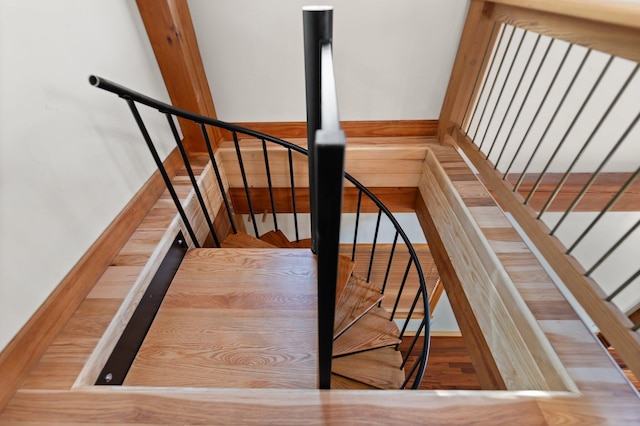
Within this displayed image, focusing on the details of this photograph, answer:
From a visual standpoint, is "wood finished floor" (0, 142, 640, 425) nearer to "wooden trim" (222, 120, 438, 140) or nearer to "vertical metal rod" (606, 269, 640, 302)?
"vertical metal rod" (606, 269, 640, 302)

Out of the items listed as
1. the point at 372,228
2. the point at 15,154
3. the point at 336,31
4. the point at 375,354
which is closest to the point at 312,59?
the point at 15,154

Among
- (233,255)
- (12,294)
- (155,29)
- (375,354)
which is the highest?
(155,29)

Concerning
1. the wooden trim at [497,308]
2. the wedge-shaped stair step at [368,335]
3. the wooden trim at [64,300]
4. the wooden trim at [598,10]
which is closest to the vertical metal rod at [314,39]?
the wooden trim at [598,10]

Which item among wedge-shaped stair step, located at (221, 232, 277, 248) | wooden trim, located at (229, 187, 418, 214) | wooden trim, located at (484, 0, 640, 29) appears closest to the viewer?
wooden trim, located at (484, 0, 640, 29)

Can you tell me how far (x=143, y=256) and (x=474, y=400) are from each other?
1552 millimetres

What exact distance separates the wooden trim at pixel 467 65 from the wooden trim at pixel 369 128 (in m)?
0.14

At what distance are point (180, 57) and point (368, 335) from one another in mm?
2201

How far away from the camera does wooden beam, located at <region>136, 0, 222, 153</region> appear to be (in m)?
1.65

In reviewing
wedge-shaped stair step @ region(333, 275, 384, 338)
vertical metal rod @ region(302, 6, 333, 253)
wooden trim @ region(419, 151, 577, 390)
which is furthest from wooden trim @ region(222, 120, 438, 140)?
vertical metal rod @ region(302, 6, 333, 253)

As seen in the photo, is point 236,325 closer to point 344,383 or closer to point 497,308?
point 344,383

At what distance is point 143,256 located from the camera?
1.46m

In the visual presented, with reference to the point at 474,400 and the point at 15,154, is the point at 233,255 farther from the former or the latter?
the point at 474,400

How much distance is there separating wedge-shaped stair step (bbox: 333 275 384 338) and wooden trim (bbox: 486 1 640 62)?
167 centimetres

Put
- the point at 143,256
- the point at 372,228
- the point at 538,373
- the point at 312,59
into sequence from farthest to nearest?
the point at 372,228
the point at 143,256
the point at 538,373
the point at 312,59
